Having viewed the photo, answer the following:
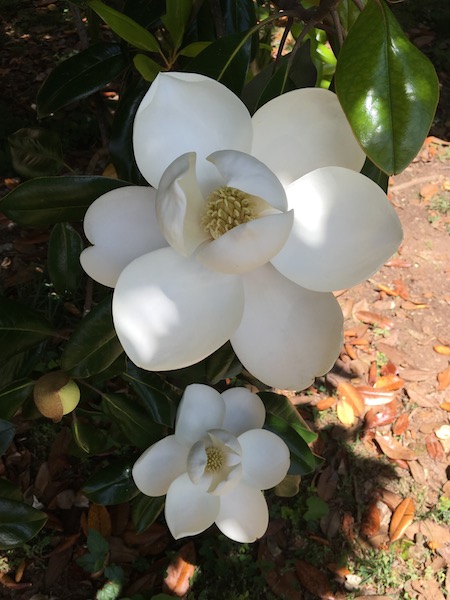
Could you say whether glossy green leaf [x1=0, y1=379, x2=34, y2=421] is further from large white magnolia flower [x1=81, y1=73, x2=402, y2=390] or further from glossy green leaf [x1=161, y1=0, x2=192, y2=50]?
glossy green leaf [x1=161, y1=0, x2=192, y2=50]

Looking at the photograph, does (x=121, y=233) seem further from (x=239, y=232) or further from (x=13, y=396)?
(x=13, y=396)

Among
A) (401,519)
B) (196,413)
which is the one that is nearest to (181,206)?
(196,413)

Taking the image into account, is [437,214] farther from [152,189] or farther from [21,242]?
[152,189]

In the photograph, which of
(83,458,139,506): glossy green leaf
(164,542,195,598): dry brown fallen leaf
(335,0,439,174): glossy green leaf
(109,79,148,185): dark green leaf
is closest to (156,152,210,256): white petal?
(335,0,439,174): glossy green leaf

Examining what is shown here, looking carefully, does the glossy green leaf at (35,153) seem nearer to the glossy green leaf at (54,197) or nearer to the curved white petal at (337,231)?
the glossy green leaf at (54,197)

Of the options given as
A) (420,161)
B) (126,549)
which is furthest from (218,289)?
(420,161)

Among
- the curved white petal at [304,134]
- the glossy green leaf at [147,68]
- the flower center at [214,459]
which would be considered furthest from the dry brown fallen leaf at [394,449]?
the curved white petal at [304,134]
